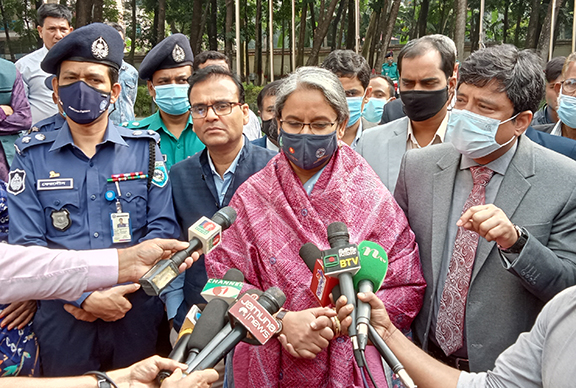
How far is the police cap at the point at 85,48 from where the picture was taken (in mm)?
2914

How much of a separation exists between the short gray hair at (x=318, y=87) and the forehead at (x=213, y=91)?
2.50 ft

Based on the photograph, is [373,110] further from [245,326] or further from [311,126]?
[245,326]

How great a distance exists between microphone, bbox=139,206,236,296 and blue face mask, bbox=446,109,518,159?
1156 millimetres

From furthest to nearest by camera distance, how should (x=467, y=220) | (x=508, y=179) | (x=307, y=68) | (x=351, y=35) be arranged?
(x=351, y=35)
(x=307, y=68)
(x=508, y=179)
(x=467, y=220)

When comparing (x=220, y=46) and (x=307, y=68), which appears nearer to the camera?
(x=307, y=68)

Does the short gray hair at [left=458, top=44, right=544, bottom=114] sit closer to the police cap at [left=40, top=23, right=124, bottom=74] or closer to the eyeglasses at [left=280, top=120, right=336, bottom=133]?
the eyeglasses at [left=280, top=120, right=336, bottom=133]

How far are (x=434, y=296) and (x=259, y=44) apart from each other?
23066mm

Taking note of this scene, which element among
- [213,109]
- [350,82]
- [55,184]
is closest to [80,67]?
[55,184]

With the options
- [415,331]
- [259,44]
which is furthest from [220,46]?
[415,331]

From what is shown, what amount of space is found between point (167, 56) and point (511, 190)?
3.00m

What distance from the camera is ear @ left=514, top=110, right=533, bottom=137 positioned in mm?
2383

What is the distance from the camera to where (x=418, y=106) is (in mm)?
3352

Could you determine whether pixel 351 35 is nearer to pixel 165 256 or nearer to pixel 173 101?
pixel 173 101

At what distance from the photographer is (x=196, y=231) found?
1705 mm
